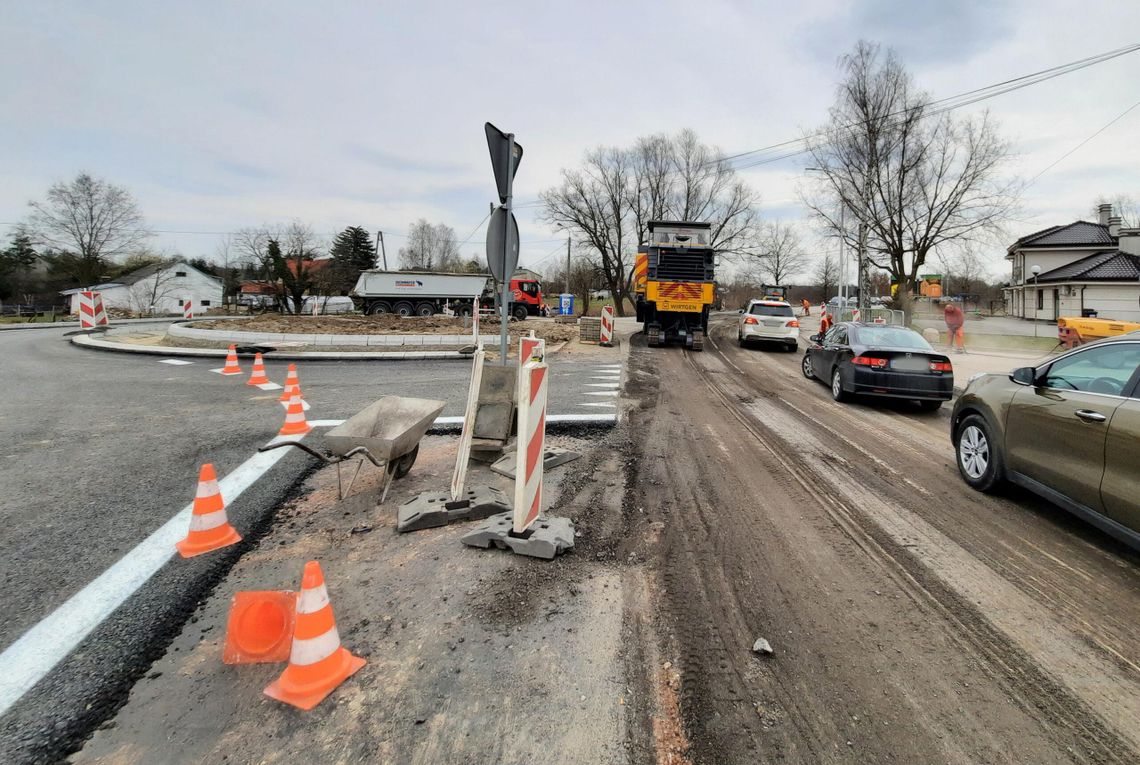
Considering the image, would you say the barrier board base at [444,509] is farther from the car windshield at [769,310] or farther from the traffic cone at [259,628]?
the car windshield at [769,310]

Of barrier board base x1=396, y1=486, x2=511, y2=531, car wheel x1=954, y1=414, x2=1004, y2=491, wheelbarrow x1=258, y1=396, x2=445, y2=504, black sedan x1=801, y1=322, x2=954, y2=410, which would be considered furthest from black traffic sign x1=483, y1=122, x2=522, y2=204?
black sedan x1=801, y1=322, x2=954, y2=410

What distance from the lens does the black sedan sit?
8.30 m

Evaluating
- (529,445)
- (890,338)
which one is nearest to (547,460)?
(529,445)

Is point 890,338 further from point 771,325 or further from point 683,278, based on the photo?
point 771,325

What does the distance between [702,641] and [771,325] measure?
16751mm

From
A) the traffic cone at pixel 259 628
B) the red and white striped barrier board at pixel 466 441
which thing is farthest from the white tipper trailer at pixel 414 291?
the traffic cone at pixel 259 628

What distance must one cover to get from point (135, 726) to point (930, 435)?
26.8 ft

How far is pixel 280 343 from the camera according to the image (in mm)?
16625

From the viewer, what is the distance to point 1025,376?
4.50m

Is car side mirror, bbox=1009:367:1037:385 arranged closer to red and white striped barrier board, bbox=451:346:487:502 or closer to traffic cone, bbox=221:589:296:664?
red and white striped barrier board, bbox=451:346:487:502

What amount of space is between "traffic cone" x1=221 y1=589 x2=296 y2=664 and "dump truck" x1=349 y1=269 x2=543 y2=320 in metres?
31.7

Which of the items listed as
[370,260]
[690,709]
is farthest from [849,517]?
[370,260]

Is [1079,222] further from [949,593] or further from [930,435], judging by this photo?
[949,593]

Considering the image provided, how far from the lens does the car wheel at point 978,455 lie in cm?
→ 467
